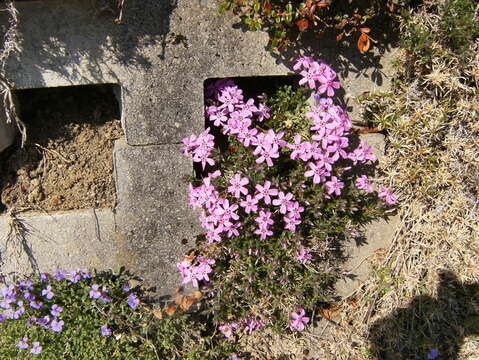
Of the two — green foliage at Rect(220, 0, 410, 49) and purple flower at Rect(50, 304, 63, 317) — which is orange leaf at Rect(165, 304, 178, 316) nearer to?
purple flower at Rect(50, 304, 63, 317)

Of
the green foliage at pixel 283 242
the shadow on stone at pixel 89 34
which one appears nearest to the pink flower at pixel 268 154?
the green foliage at pixel 283 242

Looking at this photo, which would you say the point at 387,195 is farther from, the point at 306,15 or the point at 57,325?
the point at 57,325

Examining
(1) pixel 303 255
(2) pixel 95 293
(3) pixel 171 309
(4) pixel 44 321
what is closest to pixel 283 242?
(1) pixel 303 255

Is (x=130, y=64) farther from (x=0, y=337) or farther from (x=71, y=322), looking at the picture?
(x=0, y=337)

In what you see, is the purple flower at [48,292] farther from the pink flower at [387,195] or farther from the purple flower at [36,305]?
the pink flower at [387,195]

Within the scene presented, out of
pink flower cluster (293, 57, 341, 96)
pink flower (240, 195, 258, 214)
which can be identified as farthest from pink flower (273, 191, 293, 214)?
pink flower cluster (293, 57, 341, 96)

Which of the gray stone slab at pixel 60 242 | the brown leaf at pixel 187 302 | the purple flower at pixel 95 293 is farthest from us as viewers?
the brown leaf at pixel 187 302
